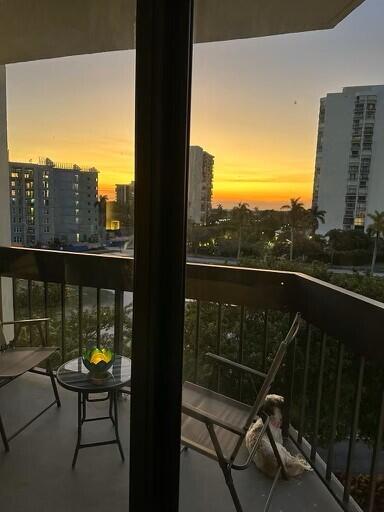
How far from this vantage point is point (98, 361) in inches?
56.3

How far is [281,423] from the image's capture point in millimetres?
1612

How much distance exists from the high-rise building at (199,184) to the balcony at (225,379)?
18 centimetres

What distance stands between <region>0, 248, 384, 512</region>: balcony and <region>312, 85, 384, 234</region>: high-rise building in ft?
0.97

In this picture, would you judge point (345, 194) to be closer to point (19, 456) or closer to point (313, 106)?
point (313, 106)

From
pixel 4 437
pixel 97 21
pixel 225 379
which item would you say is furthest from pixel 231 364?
pixel 97 21

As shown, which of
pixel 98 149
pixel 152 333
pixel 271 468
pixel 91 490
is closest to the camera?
pixel 152 333

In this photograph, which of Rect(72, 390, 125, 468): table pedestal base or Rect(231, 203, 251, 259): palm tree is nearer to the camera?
Rect(231, 203, 251, 259): palm tree

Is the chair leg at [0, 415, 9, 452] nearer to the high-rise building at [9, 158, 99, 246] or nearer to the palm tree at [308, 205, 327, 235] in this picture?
the high-rise building at [9, 158, 99, 246]

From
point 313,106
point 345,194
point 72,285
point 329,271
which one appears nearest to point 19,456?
point 72,285

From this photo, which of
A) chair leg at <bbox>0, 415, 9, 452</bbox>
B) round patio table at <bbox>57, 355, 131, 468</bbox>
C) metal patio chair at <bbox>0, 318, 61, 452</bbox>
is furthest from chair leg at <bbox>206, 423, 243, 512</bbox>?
chair leg at <bbox>0, 415, 9, 452</bbox>

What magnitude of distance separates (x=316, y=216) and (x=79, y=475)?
135cm

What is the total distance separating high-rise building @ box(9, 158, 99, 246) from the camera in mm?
1152

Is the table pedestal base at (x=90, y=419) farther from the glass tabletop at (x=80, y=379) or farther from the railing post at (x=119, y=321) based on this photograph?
the railing post at (x=119, y=321)

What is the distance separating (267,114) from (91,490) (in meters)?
1.53
